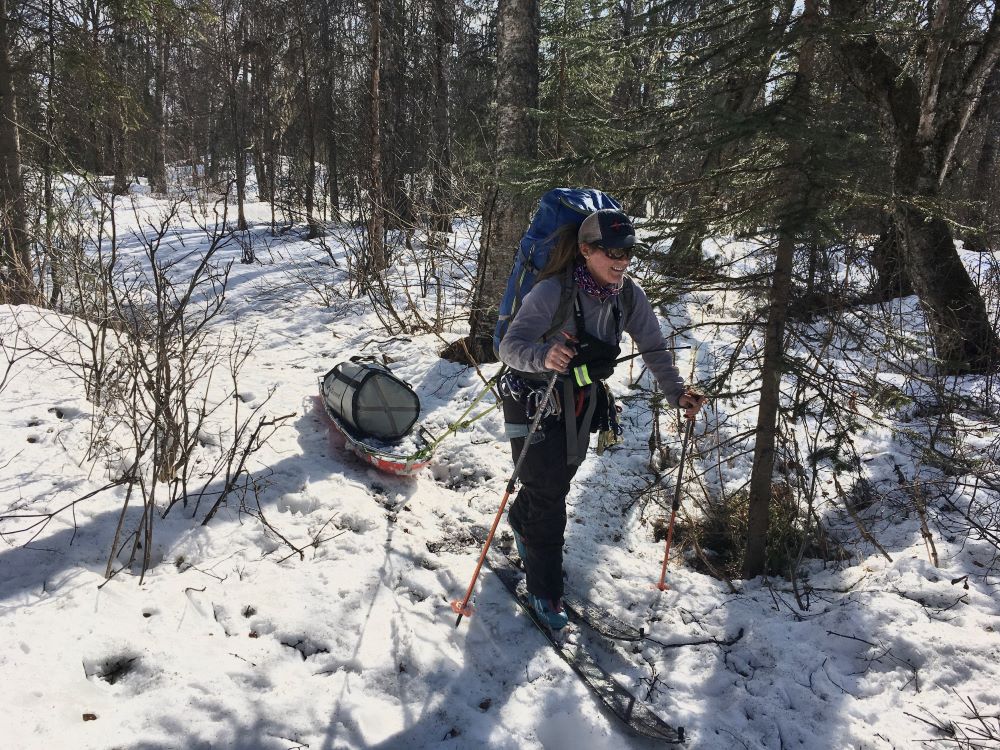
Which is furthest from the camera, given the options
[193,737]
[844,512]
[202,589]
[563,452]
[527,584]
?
[844,512]

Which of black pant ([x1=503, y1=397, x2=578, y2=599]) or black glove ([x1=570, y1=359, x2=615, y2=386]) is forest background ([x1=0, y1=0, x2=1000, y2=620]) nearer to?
black glove ([x1=570, y1=359, x2=615, y2=386])

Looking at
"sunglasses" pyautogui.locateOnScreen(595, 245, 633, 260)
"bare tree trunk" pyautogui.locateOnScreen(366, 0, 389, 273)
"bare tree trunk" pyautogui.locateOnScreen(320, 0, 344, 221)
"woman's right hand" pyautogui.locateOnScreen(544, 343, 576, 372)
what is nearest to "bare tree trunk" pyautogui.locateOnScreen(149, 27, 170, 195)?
"bare tree trunk" pyautogui.locateOnScreen(320, 0, 344, 221)

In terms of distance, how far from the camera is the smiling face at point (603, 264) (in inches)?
113

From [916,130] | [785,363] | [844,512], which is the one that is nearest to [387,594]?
[785,363]

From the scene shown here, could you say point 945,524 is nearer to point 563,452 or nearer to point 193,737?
point 563,452

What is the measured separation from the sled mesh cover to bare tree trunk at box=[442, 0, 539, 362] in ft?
6.93

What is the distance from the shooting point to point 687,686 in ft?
9.82

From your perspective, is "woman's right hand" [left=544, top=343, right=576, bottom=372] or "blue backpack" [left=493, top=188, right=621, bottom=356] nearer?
"woman's right hand" [left=544, top=343, right=576, bottom=372]

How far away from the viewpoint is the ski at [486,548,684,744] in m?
2.65

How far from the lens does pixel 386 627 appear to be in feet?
9.82

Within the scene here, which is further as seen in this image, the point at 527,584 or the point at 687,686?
the point at 527,584

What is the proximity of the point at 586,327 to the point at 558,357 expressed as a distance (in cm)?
43

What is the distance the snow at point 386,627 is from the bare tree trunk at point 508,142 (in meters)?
2.76

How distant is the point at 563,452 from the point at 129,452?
293 centimetres
